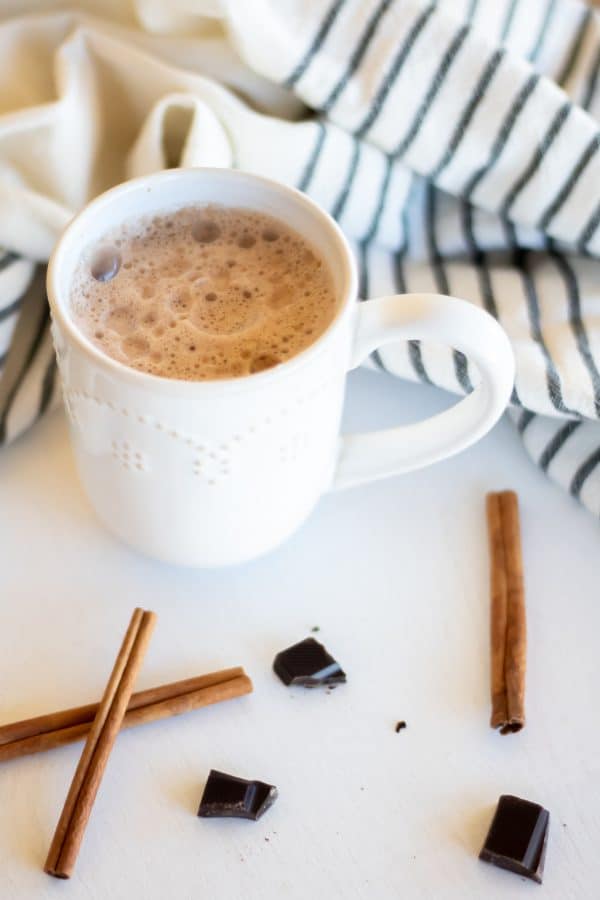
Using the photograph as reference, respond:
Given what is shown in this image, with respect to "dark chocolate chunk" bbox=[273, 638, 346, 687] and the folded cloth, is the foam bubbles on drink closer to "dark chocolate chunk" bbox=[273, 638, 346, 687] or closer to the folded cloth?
the folded cloth

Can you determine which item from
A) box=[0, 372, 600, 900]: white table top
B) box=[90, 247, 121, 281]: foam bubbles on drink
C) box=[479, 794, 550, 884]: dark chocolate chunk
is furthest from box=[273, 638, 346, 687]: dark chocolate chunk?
box=[90, 247, 121, 281]: foam bubbles on drink

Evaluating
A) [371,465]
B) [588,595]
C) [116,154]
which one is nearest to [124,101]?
[116,154]

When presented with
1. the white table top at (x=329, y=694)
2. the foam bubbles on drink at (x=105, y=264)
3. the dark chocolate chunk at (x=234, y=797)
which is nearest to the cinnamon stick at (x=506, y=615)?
the white table top at (x=329, y=694)

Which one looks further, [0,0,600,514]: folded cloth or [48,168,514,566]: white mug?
[0,0,600,514]: folded cloth

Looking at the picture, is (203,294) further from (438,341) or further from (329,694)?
(329,694)

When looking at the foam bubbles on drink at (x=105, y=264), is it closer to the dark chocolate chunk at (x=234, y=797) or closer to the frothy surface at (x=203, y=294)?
the frothy surface at (x=203, y=294)
